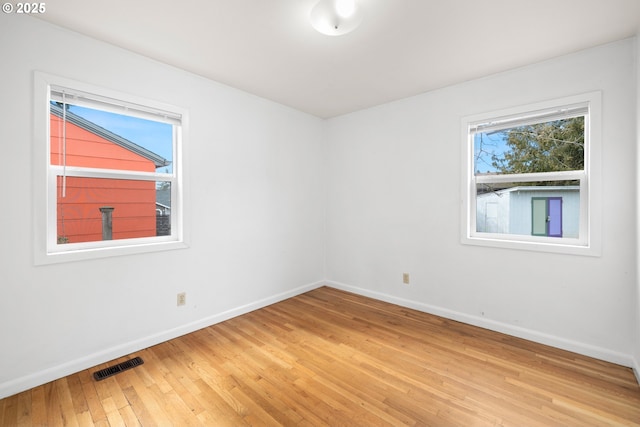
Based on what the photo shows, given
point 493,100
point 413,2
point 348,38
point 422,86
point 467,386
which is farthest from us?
point 422,86

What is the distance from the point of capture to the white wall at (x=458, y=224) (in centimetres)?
223

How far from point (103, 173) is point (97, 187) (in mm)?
124

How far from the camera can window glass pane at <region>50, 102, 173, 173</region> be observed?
2148mm

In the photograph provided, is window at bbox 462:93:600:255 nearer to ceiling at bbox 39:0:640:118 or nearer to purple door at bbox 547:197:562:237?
purple door at bbox 547:197:562:237

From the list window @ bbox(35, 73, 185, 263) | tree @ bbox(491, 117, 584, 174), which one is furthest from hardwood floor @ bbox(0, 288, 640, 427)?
tree @ bbox(491, 117, 584, 174)

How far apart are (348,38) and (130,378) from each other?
2.98 meters

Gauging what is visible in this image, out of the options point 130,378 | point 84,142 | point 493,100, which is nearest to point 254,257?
point 130,378

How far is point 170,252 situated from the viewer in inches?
105

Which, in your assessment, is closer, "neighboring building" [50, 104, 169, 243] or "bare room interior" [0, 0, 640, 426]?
"bare room interior" [0, 0, 640, 426]

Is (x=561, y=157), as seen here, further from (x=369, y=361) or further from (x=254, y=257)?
(x=254, y=257)

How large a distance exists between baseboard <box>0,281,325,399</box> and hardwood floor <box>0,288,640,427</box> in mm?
60

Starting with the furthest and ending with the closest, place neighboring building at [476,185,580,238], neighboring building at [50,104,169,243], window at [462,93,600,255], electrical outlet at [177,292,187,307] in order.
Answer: electrical outlet at [177,292,187,307] < neighboring building at [476,185,580,238] < window at [462,93,600,255] < neighboring building at [50,104,169,243]

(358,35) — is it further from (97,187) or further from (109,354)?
(109,354)

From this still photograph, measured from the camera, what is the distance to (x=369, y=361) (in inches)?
90.2
